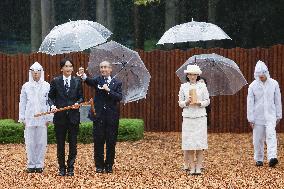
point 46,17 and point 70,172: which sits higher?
point 46,17

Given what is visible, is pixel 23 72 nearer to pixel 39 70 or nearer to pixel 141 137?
pixel 141 137

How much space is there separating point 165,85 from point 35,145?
8.37 meters

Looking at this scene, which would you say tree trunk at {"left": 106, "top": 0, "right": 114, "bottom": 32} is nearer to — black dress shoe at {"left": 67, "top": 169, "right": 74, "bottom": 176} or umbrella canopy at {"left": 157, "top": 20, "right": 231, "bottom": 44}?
umbrella canopy at {"left": 157, "top": 20, "right": 231, "bottom": 44}

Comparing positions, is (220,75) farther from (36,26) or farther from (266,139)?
(36,26)

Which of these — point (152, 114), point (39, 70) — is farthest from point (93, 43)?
point (152, 114)

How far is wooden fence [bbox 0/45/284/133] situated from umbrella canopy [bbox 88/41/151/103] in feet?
24.0

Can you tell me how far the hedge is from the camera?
16.2 metres

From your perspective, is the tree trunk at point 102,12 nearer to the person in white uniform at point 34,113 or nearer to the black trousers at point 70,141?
the person in white uniform at point 34,113

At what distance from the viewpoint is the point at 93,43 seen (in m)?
10.9

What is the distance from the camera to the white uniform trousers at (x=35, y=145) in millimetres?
11477

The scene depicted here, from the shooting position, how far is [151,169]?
37.8 feet

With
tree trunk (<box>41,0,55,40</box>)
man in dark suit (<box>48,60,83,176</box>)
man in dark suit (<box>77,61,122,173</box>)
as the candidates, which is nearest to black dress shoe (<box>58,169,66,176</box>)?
man in dark suit (<box>48,60,83,176</box>)

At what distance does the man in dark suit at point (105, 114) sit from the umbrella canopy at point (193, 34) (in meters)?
2.19

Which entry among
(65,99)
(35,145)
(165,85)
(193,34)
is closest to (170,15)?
(165,85)
